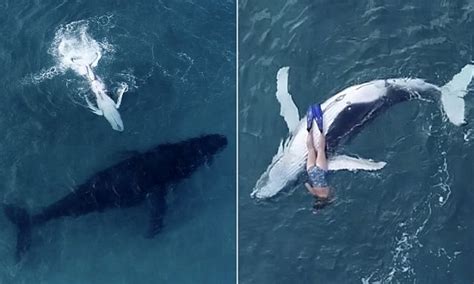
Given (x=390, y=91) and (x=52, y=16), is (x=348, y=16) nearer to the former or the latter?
(x=390, y=91)

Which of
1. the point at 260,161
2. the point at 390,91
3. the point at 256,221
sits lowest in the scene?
the point at 256,221

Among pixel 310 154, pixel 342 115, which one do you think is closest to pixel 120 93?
pixel 310 154

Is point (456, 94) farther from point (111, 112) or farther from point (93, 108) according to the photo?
point (93, 108)

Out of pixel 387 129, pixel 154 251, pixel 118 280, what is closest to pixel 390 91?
pixel 387 129

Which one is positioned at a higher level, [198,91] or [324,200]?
[198,91]

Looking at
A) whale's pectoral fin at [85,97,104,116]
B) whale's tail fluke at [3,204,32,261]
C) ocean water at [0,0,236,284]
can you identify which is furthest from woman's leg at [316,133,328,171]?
whale's tail fluke at [3,204,32,261]

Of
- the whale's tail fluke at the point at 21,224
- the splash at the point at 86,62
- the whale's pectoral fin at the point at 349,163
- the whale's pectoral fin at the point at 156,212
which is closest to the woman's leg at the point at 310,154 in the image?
the whale's pectoral fin at the point at 349,163
